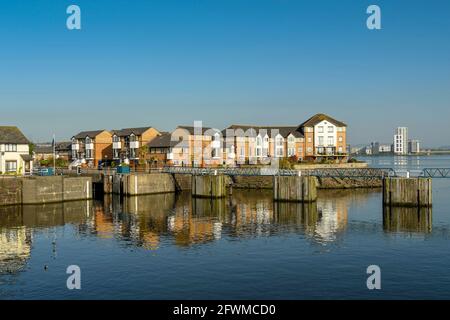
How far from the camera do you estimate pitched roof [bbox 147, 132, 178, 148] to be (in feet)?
360

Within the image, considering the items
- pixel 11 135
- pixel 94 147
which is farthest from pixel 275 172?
pixel 94 147

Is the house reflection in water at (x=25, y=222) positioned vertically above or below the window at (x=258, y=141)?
below

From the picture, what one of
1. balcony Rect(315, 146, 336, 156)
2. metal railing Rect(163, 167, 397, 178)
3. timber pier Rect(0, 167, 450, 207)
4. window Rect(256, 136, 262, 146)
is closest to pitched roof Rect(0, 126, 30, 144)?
timber pier Rect(0, 167, 450, 207)

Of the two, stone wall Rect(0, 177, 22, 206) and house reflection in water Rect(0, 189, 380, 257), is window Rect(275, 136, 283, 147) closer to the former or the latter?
house reflection in water Rect(0, 189, 380, 257)

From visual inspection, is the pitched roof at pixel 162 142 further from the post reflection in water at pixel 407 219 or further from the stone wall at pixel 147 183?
the post reflection in water at pixel 407 219

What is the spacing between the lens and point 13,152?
7375 cm

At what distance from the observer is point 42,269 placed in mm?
32875

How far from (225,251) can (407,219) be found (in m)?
23.3

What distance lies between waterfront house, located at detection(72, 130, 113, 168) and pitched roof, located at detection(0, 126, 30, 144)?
49450mm

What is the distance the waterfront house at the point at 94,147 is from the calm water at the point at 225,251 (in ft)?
216

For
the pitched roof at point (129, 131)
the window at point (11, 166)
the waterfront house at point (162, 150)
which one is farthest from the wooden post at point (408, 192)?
the pitched roof at point (129, 131)

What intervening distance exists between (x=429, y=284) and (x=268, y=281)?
31.5 ft

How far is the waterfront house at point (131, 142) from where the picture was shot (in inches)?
4788
